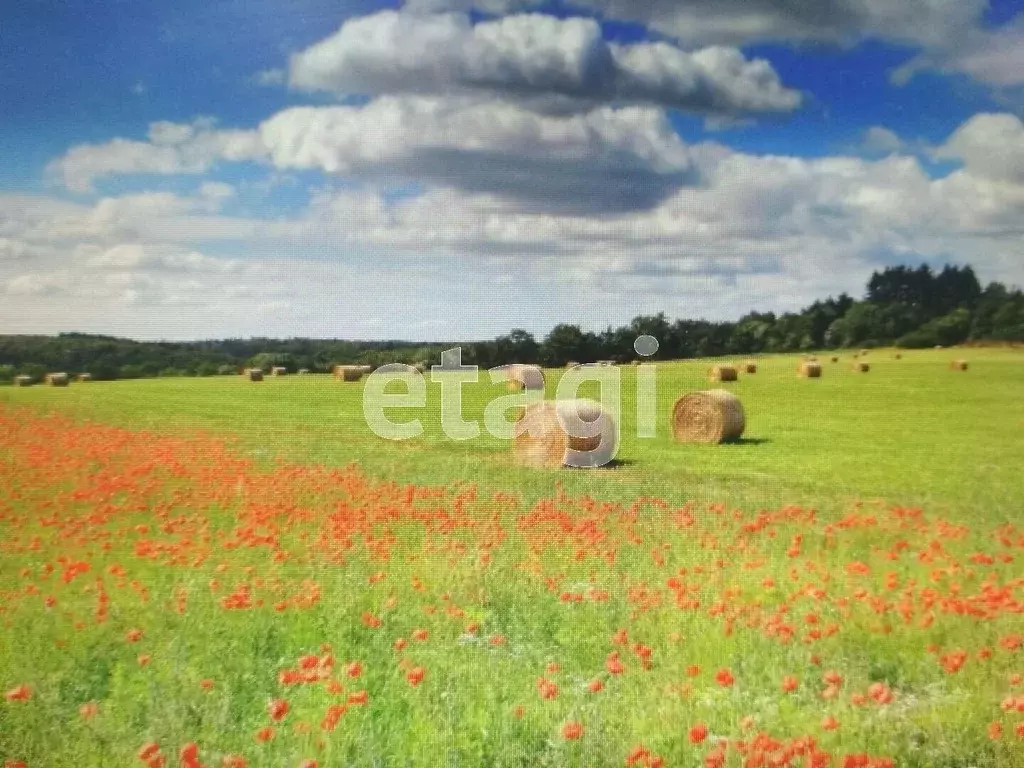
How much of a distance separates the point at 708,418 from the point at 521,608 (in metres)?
9.37

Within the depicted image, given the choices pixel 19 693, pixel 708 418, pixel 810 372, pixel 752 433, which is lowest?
pixel 19 693

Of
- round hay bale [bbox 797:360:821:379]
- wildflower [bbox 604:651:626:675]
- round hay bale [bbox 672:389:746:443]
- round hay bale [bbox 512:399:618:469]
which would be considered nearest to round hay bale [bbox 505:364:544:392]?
round hay bale [bbox 512:399:618:469]

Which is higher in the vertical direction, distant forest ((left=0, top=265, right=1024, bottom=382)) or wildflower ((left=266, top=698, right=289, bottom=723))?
distant forest ((left=0, top=265, right=1024, bottom=382))

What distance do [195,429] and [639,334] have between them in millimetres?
8887

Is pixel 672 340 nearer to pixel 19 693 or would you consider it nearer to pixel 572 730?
pixel 572 730

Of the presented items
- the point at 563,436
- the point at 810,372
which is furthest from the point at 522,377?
the point at 810,372

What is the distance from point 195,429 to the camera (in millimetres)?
14828

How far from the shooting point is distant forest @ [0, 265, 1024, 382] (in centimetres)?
905

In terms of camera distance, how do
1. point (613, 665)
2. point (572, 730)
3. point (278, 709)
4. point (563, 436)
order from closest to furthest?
point (572, 730)
point (278, 709)
point (613, 665)
point (563, 436)

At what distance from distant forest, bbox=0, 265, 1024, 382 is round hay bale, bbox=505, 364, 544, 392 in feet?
1.33

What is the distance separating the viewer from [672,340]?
32.8 ft

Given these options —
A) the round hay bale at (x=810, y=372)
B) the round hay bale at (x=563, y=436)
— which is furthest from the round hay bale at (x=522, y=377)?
the round hay bale at (x=810, y=372)

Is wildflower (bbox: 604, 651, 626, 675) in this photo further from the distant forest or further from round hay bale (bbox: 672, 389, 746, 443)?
round hay bale (bbox: 672, 389, 746, 443)
